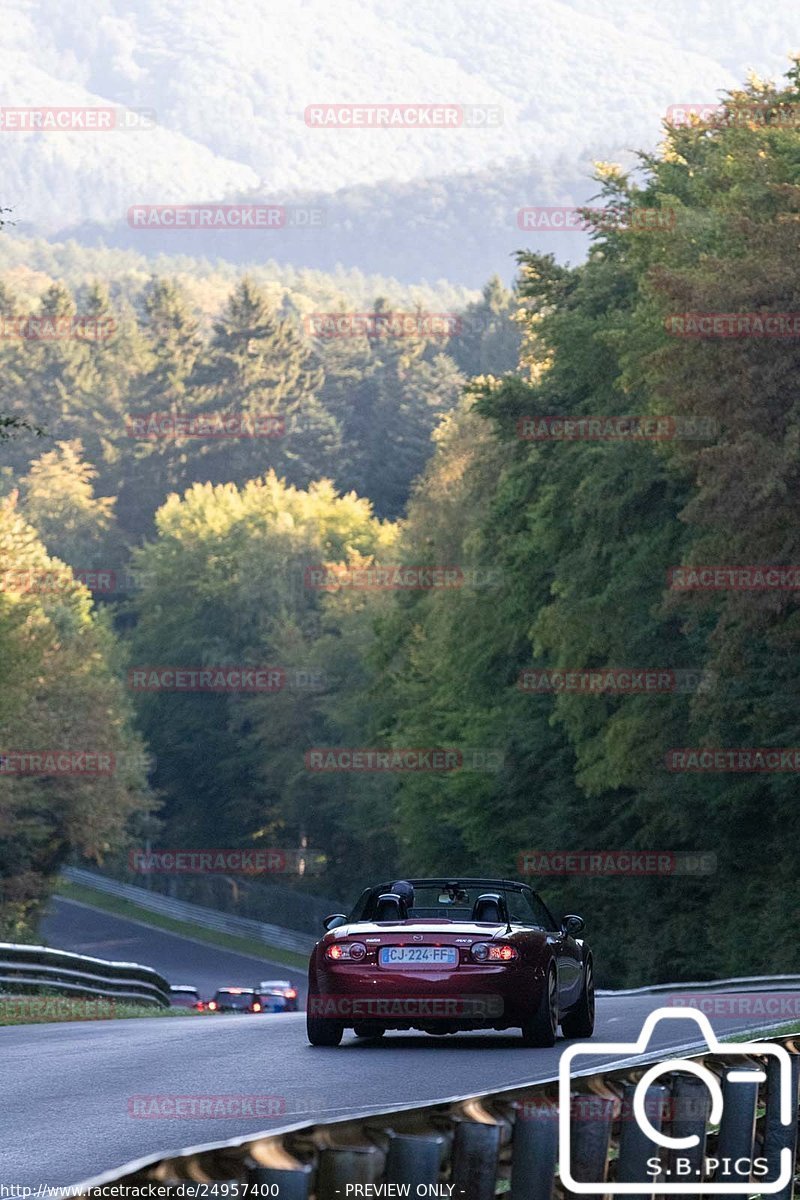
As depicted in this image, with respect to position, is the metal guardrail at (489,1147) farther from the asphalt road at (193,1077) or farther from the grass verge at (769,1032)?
the grass verge at (769,1032)

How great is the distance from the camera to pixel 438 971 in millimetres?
15469

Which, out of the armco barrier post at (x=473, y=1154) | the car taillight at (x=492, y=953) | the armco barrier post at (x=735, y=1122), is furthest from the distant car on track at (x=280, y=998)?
the armco barrier post at (x=473, y=1154)

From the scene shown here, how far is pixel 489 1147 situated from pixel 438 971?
9.53 m

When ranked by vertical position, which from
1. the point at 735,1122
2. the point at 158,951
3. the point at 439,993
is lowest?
the point at 158,951

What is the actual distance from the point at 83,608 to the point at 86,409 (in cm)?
7012

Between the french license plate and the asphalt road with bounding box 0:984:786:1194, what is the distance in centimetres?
63

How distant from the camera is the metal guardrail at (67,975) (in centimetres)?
2820

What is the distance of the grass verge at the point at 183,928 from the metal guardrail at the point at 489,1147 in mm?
78829

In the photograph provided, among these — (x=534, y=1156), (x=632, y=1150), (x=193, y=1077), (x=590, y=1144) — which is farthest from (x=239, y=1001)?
(x=534, y=1156)

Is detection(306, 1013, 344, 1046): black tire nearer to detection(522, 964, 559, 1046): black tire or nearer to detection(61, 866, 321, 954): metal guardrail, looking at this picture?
detection(522, 964, 559, 1046): black tire

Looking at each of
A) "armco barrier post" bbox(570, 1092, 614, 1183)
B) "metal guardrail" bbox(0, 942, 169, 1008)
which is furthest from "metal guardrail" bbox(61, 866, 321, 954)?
"armco barrier post" bbox(570, 1092, 614, 1183)

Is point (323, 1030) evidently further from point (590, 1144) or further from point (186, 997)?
point (186, 997)

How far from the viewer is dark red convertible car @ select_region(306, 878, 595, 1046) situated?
50.7 ft

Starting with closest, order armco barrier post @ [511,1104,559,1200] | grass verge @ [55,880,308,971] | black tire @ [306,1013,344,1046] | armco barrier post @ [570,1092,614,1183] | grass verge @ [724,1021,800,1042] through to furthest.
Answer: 1. armco barrier post @ [511,1104,559,1200]
2. armco barrier post @ [570,1092,614,1183]
3. black tire @ [306,1013,344,1046]
4. grass verge @ [724,1021,800,1042]
5. grass verge @ [55,880,308,971]
